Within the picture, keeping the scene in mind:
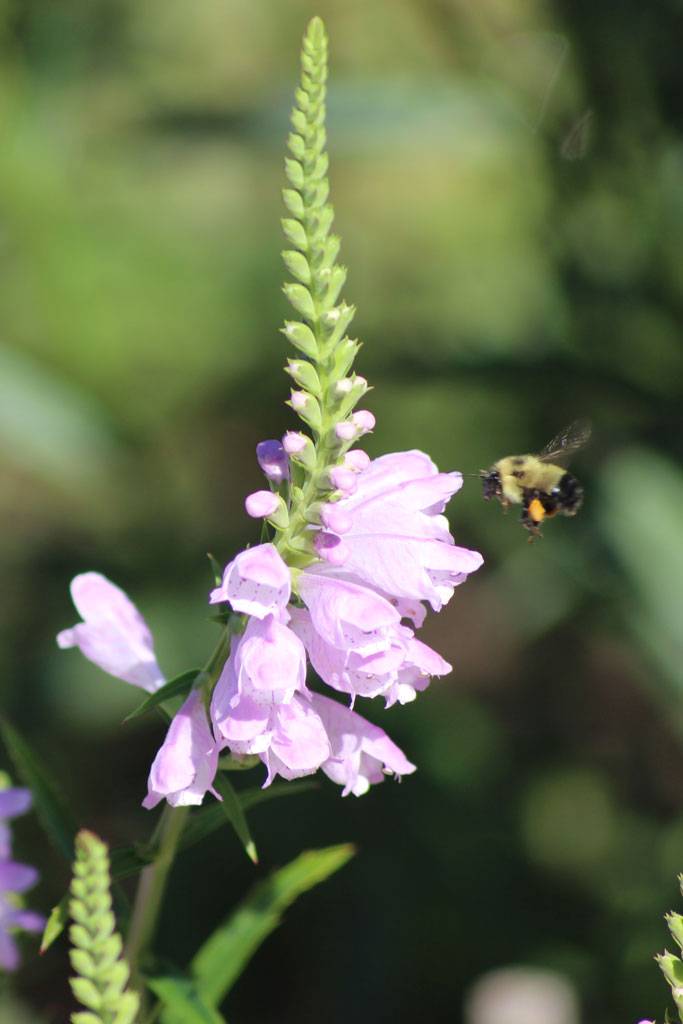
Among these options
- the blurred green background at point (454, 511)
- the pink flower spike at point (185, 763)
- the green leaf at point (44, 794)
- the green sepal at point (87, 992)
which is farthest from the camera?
the blurred green background at point (454, 511)

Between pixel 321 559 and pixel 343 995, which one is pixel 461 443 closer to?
pixel 343 995

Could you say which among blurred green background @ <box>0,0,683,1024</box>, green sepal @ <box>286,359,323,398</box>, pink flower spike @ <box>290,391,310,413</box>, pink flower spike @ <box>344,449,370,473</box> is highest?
green sepal @ <box>286,359,323,398</box>

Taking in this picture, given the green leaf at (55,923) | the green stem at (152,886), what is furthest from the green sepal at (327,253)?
the green leaf at (55,923)

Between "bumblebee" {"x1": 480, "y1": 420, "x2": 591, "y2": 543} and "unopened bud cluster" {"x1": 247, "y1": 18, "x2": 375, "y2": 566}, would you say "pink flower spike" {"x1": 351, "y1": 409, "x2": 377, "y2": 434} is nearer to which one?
"unopened bud cluster" {"x1": 247, "y1": 18, "x2": 375, "y2": 566}

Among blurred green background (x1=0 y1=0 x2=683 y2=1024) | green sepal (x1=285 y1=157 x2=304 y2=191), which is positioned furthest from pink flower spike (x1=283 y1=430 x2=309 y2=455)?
blurred green background (x1=0 y1=0 x2=683 y2=1024)

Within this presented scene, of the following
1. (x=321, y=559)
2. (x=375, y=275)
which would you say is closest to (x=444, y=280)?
(x=375, y=275)

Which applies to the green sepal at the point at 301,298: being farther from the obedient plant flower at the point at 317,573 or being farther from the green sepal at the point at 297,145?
the green sepal at the point at 297,145
